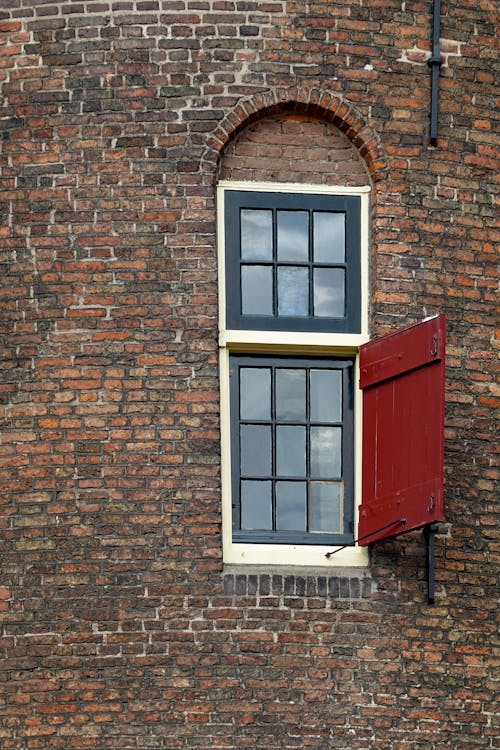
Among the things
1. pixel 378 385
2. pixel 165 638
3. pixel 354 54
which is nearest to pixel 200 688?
pixel 165 638

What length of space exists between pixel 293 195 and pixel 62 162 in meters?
1.49

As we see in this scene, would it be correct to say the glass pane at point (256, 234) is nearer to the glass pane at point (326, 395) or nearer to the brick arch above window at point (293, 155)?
the brick arch above window at point (293, 155)

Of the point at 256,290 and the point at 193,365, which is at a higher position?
the point at 256,290

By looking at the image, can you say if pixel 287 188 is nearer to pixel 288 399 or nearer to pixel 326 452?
pixel 288 399

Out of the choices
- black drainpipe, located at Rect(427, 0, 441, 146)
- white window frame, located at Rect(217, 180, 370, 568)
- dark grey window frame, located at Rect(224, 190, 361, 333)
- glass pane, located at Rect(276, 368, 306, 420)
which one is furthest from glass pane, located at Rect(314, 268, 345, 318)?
black drainpipe, located at Rect(427, 0, 441, 146)

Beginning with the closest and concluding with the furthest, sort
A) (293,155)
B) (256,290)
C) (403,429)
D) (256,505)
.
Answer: (403,429) < (256,505) < (256,290) < (293,155)

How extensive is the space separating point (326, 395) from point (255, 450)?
22.8 inches

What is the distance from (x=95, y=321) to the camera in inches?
502

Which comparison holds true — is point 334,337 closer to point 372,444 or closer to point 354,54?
point 372,444

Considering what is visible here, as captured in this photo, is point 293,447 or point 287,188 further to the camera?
point 287,188

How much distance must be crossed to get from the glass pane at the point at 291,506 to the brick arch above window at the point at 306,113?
2.04m

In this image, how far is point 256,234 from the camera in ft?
42.9

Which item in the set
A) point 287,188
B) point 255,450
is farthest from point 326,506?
point 287,188

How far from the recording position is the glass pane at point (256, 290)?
13.0 metres
